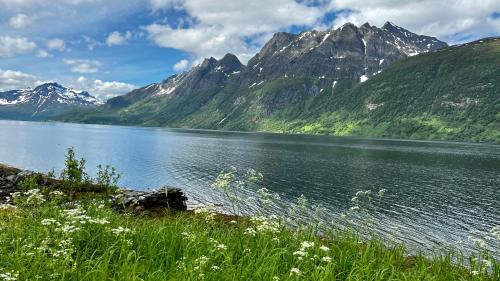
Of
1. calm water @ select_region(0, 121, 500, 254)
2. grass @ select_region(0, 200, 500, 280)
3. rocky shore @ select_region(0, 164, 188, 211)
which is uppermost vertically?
grass @ select_region(0, 200, 500, 280)

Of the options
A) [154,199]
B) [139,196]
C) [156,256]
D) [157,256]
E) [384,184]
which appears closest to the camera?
[156,256]

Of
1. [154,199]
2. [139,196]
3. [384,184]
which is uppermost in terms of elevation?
[139,196]

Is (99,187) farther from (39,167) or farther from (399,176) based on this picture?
(399,176)

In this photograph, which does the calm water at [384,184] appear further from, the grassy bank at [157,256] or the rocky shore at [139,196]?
the grassy bank at [157,256]

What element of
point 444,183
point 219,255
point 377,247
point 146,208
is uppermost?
point 219,255

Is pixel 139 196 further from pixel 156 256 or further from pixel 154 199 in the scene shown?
pixel 156 256

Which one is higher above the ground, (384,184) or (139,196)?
(139,196)

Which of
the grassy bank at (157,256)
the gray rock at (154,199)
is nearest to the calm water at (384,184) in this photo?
the gray rock at (154,199)

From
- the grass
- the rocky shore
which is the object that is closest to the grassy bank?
the grass

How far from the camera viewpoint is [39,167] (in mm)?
108938

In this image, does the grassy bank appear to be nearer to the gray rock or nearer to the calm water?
the gray rock

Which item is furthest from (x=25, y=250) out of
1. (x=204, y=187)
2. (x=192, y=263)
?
(x=204, y=187)

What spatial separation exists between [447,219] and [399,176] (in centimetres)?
5318

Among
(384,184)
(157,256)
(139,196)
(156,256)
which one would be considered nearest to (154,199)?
(139,196)
